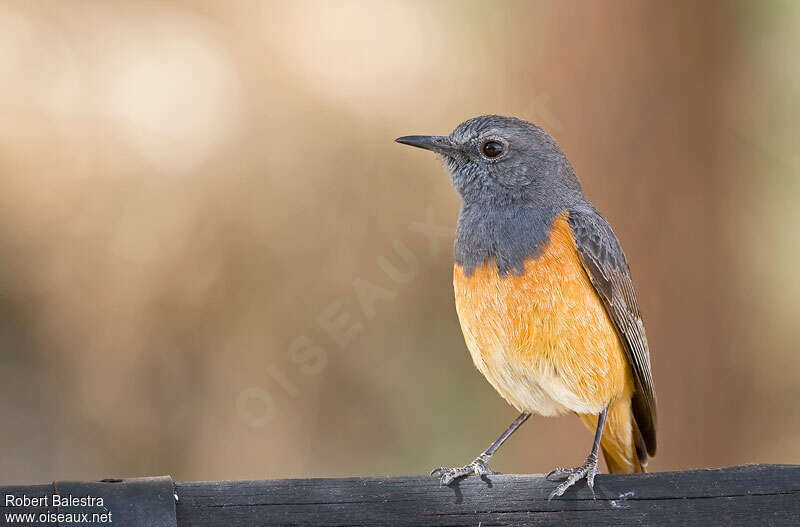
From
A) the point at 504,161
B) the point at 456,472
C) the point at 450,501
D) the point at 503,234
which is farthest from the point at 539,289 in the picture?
the point at 450,501

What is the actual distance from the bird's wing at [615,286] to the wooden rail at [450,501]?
113 centimetres

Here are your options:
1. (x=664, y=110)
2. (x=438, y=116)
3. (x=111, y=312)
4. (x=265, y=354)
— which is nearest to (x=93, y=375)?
(x=111, y=312)

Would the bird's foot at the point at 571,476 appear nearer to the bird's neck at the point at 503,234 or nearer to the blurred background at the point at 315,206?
the bird's neck at the point at 503,234

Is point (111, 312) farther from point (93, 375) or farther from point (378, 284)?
point (378, 284)

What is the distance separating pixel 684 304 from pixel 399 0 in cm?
294

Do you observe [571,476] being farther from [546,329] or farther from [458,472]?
[546,329]

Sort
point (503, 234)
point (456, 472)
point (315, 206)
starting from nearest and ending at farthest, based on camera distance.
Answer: point (456, 472)
point (503, 234)
point (315, 206)

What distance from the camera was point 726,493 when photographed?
3385 mm

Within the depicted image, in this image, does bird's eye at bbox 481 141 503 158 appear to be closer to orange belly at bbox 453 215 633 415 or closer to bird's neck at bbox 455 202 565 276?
bird's neck at bbox 455 202 565 276

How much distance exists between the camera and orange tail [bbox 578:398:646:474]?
4.92m

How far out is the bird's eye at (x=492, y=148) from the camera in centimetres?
472

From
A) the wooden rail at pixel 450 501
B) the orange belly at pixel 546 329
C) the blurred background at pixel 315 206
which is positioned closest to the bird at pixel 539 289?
the orange belly at pixel 546 329

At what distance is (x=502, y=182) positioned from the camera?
465 centimetres

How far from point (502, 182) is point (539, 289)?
69 centimetres
